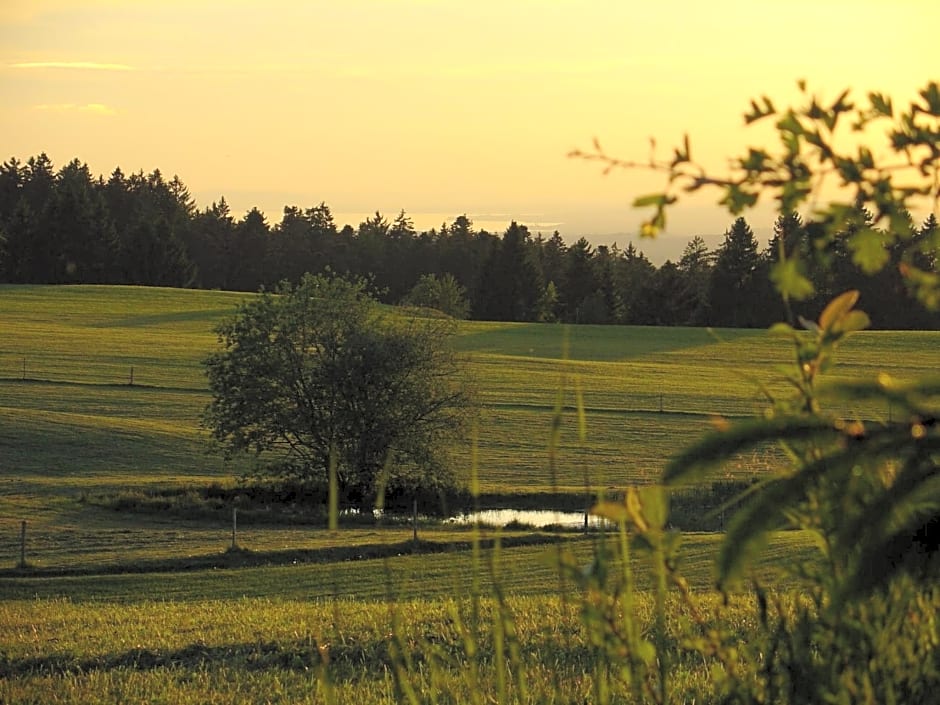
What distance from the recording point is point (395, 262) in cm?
10981

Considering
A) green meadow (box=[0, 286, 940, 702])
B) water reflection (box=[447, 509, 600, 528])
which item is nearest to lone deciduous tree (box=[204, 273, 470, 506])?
green meadow (box=[0, 286, 940, 702])

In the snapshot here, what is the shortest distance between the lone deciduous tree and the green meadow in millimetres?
1694

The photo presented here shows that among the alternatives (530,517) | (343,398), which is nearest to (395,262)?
(343,398)

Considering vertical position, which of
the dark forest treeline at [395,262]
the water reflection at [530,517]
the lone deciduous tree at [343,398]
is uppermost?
the dark forest treeline at [395,262]

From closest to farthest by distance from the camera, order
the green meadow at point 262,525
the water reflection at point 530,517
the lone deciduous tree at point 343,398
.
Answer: the green meadow at point 262,525, the water reflection at point 530,517, the lone deciduous tree at point 343,398

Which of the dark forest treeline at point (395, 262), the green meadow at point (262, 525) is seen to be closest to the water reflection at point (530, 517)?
the green meadow at point (262, 525)

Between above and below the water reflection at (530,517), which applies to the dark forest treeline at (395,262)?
above

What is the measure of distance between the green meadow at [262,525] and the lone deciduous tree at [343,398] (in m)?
1.69

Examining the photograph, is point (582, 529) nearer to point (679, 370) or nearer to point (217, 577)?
point (217, 577)

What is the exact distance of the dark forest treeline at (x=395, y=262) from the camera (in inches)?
3506

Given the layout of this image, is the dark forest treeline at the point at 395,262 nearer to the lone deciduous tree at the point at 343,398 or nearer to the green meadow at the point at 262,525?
the green meadow at the point at 262,525

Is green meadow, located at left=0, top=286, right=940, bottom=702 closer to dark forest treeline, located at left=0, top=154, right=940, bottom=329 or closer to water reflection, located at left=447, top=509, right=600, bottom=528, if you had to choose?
water reflection, located at left=447, top=509, right=600, bottom=528

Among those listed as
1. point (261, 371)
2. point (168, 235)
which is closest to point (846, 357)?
point (261, 371)

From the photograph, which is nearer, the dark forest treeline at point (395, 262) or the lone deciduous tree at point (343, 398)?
the lone deciduous tree at point (343, 398)
